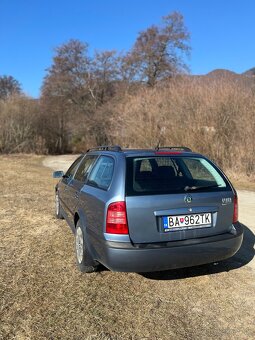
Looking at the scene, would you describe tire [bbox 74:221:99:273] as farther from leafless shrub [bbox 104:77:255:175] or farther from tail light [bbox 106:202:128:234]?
leafless shrub [bbox 104:77:255:175]

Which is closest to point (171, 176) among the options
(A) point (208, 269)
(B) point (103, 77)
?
(A) point (208, 269)

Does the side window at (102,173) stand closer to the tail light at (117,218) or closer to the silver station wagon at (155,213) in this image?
the silver station wagon at (155,213)

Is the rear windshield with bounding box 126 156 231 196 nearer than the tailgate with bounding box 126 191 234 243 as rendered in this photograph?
No

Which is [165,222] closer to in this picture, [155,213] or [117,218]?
[155,213]

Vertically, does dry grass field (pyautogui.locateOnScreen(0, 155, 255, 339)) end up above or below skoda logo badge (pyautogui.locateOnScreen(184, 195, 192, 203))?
below

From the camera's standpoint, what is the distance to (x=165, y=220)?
4.09m

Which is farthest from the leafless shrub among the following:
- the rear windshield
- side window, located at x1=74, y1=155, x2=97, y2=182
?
the rear windshield

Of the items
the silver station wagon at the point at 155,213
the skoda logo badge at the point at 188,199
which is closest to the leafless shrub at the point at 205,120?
the silver station wagon at the point at 155,213

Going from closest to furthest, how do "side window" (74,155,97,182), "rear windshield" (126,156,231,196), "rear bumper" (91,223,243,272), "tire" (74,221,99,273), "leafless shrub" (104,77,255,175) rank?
"rear bumper" (91,223,243,272)
"rear windshield" (126,156,231,196)
"tire" (74,221,99,273)
"side window" (74,155,97,182)
"leafless shrub" (104,77,255,175)

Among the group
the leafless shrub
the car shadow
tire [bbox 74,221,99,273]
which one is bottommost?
the car shadow

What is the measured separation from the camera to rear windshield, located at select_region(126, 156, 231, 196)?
4.19 metres

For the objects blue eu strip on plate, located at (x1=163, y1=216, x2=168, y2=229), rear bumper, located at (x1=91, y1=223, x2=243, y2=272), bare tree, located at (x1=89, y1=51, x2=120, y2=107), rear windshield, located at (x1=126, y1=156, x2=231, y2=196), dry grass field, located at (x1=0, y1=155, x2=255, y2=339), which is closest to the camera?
dry grass field, located at (x1=0, y1=155, x2=255, y2=339)

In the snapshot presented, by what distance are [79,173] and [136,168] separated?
5.58 feet

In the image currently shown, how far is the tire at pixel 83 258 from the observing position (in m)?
4.70
